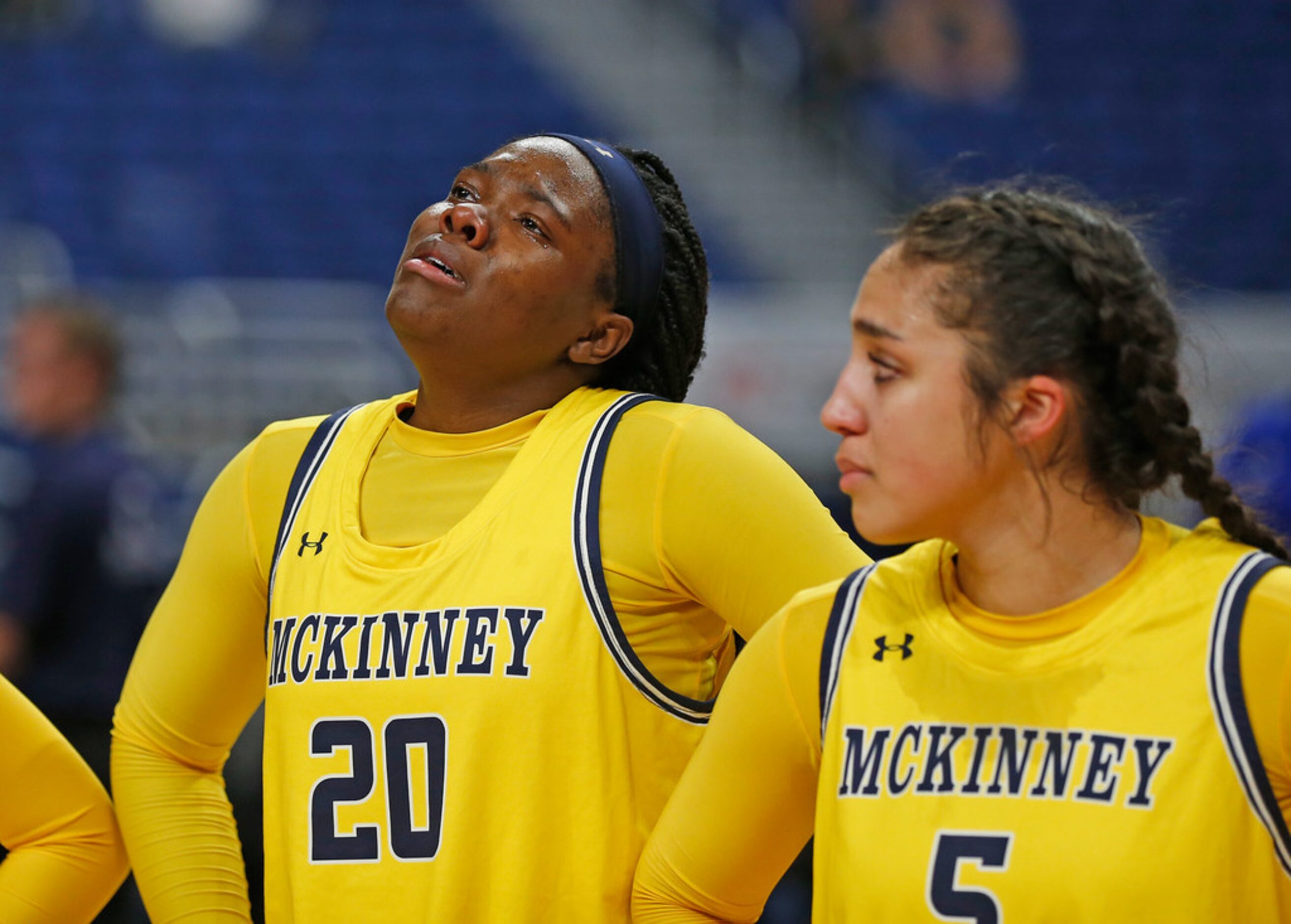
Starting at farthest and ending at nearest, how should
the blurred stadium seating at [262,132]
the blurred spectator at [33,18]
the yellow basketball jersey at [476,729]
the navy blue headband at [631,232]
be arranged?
1. the blurred spectator at [33,18]
2. the blurred stadium seating at [262,132]
3. the navy blue headband at [631,232]
4. the yellow basketball jersey at [476,729]

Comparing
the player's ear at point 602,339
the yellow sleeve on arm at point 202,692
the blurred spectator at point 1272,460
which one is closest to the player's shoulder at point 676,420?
the player's ear at point 602,339

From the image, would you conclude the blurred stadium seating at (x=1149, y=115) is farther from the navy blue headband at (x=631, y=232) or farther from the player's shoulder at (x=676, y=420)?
the player's shoulder at (x=676, y=420)

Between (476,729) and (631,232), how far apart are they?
676 millimetres

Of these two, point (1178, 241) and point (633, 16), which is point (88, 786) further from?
point (633, 16)

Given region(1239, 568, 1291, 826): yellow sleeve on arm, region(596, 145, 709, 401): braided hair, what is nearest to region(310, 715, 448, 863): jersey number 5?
region(596, 145, 709, 401): braided hair

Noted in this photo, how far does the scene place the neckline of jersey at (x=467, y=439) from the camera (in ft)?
7.03

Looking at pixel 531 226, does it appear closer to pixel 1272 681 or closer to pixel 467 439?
pixel 467 439

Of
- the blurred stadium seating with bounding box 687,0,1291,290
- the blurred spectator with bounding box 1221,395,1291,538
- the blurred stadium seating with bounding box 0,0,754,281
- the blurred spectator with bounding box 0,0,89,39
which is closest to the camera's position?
the blurred spectator with bounding box 1221,395,1291,538

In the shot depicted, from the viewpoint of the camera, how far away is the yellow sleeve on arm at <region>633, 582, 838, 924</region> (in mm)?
1709

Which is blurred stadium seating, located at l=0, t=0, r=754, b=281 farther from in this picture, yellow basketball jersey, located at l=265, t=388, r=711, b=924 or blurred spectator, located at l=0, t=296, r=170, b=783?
yellow basketball jersey, located at l=265, t=388, r=711, b=924

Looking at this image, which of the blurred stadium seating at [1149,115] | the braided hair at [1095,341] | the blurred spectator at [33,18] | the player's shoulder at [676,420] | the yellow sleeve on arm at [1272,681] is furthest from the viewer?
the blurred spectator at [33,18]

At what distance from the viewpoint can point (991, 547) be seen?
1.66 metres

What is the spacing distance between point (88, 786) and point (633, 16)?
8.18 metres

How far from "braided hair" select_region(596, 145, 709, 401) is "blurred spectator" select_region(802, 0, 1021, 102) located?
22.3ft
